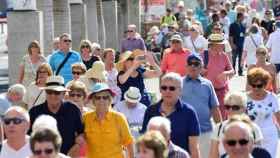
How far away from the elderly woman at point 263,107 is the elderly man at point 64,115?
5.85 ft

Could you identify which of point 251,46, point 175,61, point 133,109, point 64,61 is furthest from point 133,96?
point 251,46

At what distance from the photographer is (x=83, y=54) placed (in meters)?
17.2

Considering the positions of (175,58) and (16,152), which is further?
(175,58)

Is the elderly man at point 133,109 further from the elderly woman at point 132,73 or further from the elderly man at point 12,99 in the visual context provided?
the elderly woman at point 132,73

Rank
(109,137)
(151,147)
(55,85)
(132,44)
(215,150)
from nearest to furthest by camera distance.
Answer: (151,147) < (215,150) < (109,137) < (55,85) < (132,44)

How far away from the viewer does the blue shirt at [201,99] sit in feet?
40.1

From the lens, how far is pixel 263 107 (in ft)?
36.9

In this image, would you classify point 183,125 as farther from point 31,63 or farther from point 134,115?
point 31,63

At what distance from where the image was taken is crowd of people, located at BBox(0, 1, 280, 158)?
26.8ft

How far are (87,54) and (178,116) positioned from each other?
23.2 feet

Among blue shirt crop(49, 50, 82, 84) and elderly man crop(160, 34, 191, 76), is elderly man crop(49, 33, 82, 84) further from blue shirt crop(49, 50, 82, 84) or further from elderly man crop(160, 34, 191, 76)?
elderly man crop(160, 34, 191, 76)

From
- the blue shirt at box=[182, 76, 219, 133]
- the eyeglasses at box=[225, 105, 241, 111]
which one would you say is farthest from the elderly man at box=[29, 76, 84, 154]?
the blue shirt at box=[182, 76, 219, 133]

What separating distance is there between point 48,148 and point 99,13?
77.2 feet

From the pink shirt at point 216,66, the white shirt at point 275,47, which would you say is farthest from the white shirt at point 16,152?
the white shirt at point 275,47
